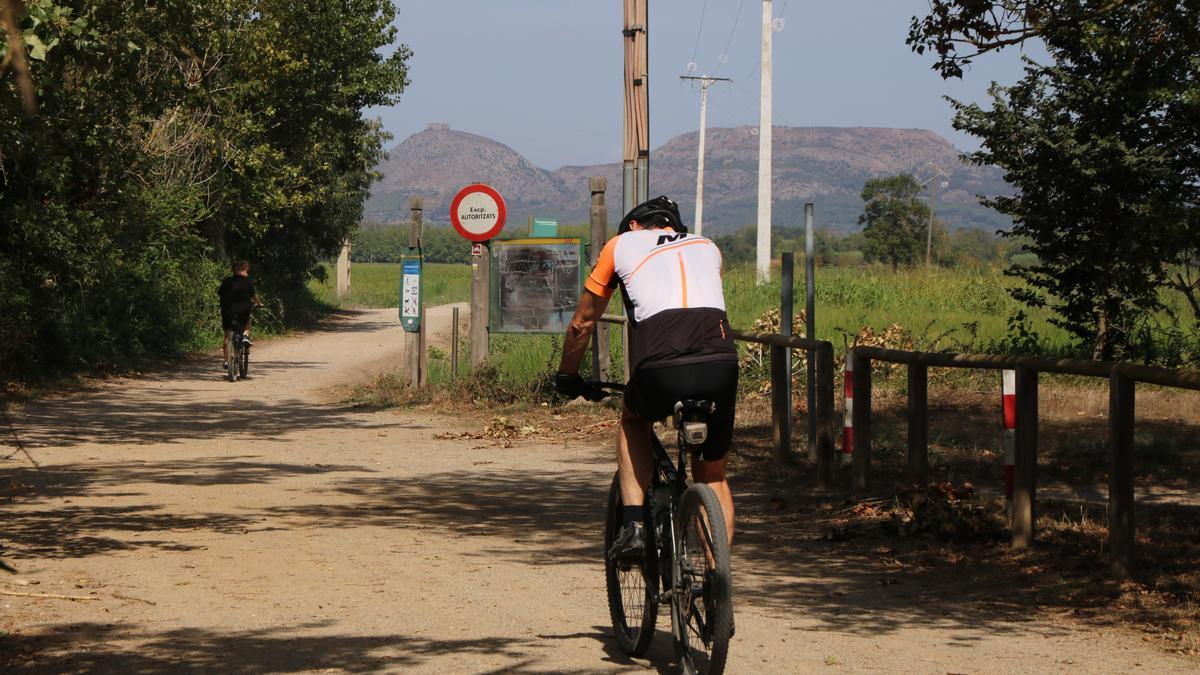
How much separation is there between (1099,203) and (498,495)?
11.5 metres

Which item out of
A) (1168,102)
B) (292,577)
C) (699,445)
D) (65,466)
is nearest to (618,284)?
(699,445)

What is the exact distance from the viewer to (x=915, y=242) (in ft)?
431

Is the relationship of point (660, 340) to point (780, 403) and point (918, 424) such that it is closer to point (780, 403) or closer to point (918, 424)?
point (918, 424)

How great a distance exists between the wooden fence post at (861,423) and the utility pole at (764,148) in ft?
101

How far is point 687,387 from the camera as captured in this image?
511 centimetres

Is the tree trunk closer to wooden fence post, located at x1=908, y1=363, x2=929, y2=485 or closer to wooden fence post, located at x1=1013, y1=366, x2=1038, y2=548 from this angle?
wooden fence post, located at x1=908, y1=363, x2=929, y2=485

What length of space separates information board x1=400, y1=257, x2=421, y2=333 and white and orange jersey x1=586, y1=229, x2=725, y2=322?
545 inches

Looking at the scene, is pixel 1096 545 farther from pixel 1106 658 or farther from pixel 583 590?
pixel 583 590

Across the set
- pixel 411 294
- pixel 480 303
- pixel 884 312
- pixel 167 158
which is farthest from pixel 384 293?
pixel 480 303

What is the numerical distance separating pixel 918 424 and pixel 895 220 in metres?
130

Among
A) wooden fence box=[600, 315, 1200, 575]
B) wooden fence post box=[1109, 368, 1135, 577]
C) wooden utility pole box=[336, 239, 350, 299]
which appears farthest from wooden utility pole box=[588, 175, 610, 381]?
wooden utility pole box=[336, 239, 350, 299]

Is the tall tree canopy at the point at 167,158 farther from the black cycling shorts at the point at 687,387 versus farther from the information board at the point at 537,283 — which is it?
the information board at the point at 537,283

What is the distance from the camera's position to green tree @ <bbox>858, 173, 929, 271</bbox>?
436ft

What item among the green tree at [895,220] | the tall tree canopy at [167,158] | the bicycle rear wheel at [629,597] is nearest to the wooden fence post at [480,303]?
the tall tree canopy at [167,158]
